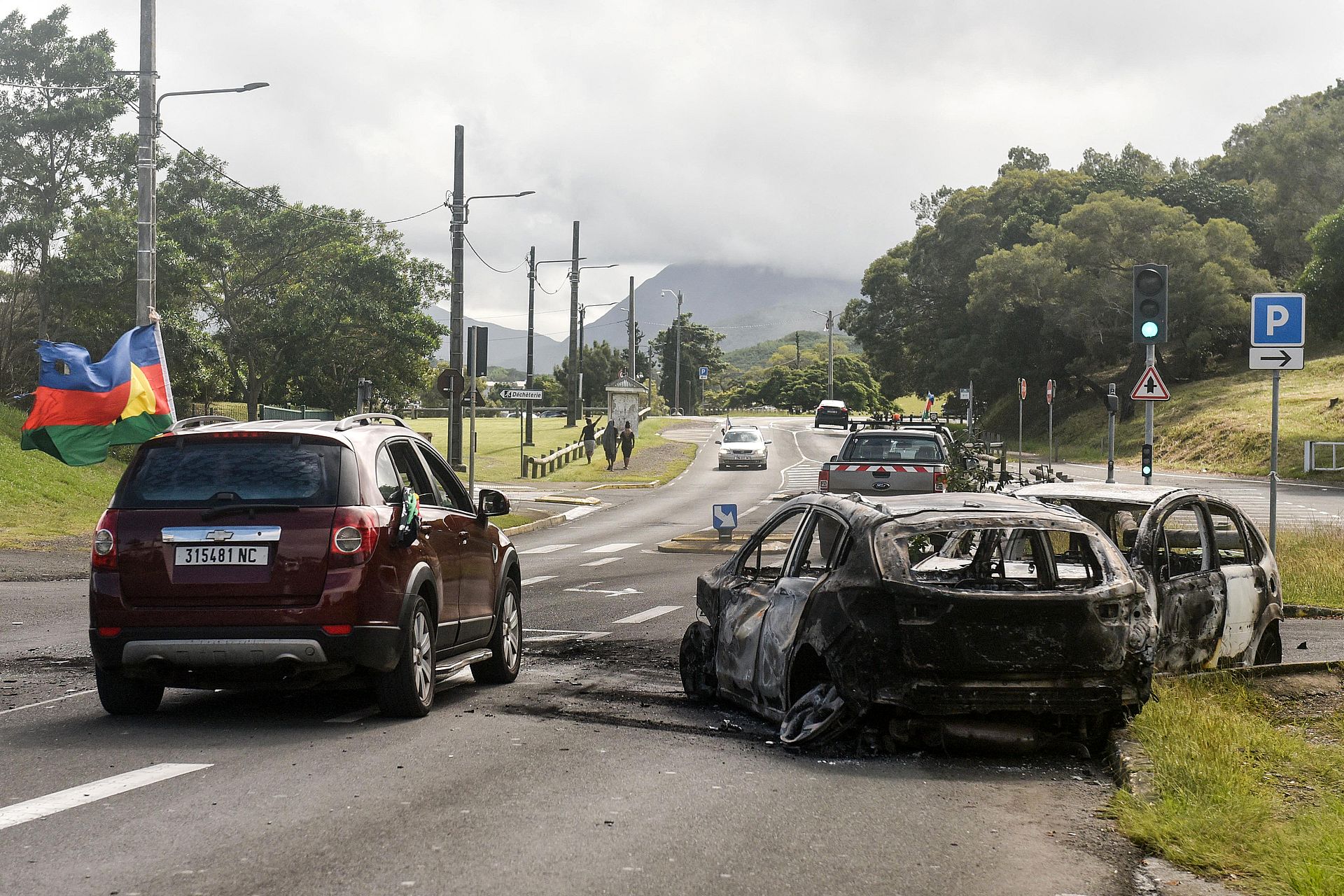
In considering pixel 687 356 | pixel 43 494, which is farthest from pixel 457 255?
pixel 687 356

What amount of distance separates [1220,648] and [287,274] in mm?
54302

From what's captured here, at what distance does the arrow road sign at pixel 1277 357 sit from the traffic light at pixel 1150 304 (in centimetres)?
206

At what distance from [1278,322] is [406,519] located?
10763 mm

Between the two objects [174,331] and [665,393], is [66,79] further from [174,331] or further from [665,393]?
[665,393]

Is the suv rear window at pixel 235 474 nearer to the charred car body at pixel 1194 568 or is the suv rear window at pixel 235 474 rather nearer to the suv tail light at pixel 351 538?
the suv tail light at pixel 351 538

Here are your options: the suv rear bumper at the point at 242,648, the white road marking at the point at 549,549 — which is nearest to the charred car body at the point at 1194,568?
the suv rear bumper at the point at 242,648

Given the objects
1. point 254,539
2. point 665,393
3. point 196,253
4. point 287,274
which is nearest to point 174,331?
point 196,253

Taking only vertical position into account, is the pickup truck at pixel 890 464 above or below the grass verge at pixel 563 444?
above

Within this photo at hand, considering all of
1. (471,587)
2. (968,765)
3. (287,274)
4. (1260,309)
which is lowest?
(968,765)

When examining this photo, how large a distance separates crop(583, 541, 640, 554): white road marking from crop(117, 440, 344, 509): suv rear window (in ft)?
52.1

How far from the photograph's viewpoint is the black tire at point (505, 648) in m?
9.95

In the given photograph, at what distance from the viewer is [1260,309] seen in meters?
15.2

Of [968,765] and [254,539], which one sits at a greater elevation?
[254,539]

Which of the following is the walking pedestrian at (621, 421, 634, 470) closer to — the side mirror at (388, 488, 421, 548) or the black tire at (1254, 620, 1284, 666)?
the black tire at (1254, 620, 1284, 666)
